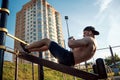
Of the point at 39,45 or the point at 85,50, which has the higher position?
the point at 39,45

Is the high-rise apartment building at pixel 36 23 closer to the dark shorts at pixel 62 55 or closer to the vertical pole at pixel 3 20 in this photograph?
the dark shorts at pixel 62 55

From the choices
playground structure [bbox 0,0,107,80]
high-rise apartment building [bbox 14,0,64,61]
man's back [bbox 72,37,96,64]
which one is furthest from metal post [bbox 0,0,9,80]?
high-rise apartment building [bbox 14,0,64,61]

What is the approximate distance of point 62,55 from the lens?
8.82ft

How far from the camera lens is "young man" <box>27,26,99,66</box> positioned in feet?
Result: 7.91

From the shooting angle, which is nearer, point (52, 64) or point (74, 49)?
point (52, 64)

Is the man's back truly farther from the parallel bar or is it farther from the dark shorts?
the parallel bar

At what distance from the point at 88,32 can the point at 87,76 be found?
1.15 m

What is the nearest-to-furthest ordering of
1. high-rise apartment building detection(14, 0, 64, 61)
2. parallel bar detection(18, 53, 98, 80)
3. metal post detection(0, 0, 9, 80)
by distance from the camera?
parallel bar detection(18, 53, 98, 80)
metal post detection(0, 0, 9, 80)
high-rise apartment building detection(14, 0, 64, 61)

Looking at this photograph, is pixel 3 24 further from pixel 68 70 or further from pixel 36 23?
pixel 36 23

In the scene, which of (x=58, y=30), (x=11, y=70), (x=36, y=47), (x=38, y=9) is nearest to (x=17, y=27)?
(x=38, y=9)

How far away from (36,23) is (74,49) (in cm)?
5951

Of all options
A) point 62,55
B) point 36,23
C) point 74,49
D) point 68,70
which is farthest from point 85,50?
point 36,23

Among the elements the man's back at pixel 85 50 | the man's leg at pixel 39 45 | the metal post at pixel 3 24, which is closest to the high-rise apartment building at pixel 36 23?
the man's leg at pixel 39 45

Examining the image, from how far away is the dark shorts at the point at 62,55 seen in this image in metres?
2.61
